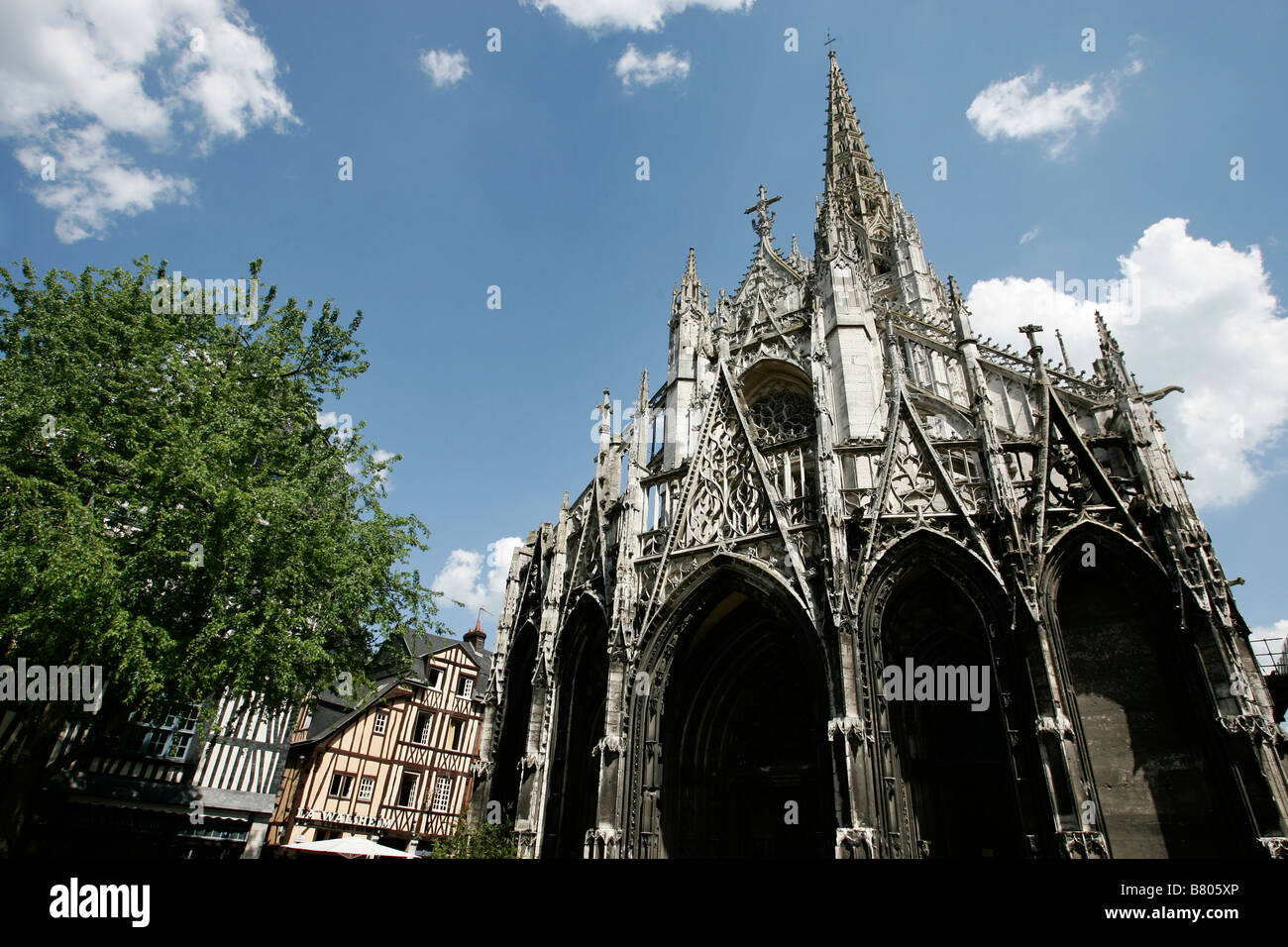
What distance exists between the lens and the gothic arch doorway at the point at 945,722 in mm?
10859

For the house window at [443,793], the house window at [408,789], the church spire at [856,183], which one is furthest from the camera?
the church spire at [856,183]

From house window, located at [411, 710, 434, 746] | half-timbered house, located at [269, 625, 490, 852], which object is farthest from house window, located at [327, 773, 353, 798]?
house window, located at [411, 710, 434, 746]

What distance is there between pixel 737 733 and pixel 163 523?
11753mm

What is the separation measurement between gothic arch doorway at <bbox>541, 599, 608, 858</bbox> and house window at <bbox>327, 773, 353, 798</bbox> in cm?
1302

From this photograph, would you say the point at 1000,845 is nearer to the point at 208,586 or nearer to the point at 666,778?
the point at 666,778

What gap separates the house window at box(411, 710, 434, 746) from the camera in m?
26.4

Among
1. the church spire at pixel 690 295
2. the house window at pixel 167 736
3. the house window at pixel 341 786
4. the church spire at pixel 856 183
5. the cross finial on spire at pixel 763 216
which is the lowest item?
the house window at pixel 341 786

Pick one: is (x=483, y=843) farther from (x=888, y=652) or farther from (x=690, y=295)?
(x=690, y=295)

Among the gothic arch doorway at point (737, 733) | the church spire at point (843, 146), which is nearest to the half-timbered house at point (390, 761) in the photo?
the gothic arch doorway at point (737, 733)

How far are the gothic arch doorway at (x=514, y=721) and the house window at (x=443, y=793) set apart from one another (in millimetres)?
11371

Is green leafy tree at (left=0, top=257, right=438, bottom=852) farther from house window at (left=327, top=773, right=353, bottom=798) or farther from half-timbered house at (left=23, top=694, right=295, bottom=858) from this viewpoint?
house window at (left=327, top=773, right=353, bottom=798)
